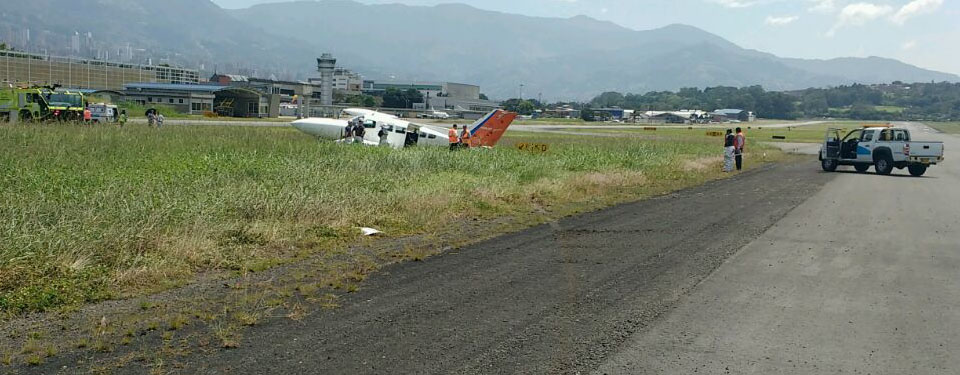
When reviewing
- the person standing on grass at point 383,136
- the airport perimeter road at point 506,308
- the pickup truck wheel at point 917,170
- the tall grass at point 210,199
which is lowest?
the airport perimeter road at point 506,308

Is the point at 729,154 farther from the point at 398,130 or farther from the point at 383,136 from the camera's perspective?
the point at 383,136

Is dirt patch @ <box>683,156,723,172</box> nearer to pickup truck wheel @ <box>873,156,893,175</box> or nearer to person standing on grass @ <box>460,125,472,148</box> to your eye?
pickup truck wheel @ <box>873,156,893,175</box>

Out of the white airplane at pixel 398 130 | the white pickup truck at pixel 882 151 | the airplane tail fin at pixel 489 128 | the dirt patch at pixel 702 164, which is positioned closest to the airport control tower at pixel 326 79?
the white airplane at pixel 398 130

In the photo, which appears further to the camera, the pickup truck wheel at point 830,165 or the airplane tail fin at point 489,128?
the airplane tail fin at point 489,128

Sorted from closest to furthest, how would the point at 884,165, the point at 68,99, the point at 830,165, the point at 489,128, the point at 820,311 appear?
the point at 820,311 → the point at 884,165 → the point at 830,165 → the point at 489,128 → the point at 68,99

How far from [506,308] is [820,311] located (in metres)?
3.31

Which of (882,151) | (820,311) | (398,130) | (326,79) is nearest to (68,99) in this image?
(398,130)

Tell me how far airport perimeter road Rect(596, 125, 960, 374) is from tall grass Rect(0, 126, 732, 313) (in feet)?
17.9

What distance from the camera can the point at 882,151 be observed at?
29.2 m

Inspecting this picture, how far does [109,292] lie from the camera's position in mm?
8031

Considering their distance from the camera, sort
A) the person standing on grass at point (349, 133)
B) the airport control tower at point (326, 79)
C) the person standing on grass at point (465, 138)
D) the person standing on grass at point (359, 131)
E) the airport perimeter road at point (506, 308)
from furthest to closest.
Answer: the airport control tower at point (326, 79), the person standing on grass at point (465, 138), the person standing on grass at point (349, 133), the person standing on grass at point (359, 131), the airport perimeter road at point (506, 308)

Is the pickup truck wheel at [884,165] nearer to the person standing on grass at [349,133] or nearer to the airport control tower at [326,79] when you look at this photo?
the person standing on grass at [349,133]

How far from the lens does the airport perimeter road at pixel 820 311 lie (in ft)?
20.7

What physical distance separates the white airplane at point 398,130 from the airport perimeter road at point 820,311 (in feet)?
71.8
